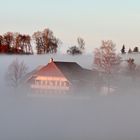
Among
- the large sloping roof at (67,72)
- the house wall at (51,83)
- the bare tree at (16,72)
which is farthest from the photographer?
the large sloping roof at (67,72)

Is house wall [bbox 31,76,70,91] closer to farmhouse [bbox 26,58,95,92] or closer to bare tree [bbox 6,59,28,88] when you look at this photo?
farmhouse [bbox 26,58,95,92]

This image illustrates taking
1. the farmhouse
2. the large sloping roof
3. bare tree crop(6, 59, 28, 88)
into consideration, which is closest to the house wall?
the farmhouse

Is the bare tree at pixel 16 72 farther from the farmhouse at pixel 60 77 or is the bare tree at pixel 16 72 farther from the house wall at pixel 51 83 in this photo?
the house wall at pixel 51 83

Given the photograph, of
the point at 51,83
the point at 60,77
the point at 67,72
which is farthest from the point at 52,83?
the point at 67,72

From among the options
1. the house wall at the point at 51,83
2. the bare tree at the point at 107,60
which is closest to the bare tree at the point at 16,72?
the house wall at the point at 51,83

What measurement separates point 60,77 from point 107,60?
1154 millimetres

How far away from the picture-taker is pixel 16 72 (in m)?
11.7

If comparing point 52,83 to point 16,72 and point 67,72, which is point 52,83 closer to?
point 67,72

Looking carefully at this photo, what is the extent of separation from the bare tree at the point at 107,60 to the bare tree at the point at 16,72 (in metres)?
1.73

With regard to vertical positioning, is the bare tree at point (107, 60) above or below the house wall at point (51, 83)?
above

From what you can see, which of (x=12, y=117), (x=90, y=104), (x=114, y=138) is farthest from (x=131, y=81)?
(x=114, y=138)

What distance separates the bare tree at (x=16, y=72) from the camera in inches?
441

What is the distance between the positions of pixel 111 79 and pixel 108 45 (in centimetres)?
120

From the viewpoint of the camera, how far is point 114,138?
20.3 feet
